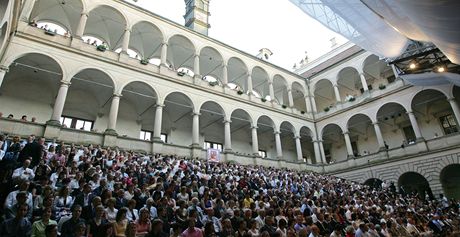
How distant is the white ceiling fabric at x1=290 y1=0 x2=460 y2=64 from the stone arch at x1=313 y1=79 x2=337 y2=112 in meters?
13.2

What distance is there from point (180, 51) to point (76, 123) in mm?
10131

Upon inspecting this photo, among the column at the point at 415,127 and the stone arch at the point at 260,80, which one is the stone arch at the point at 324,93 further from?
the column at the point at 415,127

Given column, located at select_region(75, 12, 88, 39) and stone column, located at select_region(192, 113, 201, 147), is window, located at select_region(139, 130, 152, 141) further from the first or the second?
column, located at select_region(75, 12, 88, 39)

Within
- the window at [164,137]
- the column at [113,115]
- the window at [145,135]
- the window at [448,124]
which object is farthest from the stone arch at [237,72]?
the window at [448,124]

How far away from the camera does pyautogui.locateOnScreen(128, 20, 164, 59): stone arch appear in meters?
20.3

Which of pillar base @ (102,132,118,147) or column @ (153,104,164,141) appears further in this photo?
column @ (153,104,164,141)

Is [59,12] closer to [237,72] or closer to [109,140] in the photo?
[109,140]

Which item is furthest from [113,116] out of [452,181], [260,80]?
[452,181]

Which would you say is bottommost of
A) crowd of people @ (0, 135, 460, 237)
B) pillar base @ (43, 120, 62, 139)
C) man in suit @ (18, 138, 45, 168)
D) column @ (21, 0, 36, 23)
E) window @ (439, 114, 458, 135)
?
crowd of people @ (0, 135, 460, 237)

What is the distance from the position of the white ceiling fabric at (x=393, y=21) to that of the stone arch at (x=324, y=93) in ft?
43.3

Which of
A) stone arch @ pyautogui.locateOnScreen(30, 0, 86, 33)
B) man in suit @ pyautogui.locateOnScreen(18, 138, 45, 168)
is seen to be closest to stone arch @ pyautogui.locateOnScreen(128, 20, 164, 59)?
stone arch @ pyautogui.locateOnScreen(30, 0, 86, 33)

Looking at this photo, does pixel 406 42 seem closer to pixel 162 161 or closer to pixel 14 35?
pixel 162 161

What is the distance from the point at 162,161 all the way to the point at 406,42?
1450 centimetres

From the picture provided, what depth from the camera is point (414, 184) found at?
2158cm
